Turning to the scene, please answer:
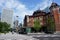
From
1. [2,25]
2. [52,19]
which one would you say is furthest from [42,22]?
[2,25]

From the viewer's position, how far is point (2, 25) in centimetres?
6100

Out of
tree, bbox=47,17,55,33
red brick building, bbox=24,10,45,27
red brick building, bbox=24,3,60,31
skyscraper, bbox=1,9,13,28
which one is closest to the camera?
tree, bbox=47,17,55,33

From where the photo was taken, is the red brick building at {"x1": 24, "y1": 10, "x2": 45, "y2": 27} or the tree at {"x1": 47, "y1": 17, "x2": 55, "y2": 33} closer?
the tree at {"x1": 47, "y1": 17, "x2": 55, "y2": 33}

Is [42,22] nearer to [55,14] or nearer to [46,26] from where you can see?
[46,26]

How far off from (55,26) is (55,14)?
20.3 feet

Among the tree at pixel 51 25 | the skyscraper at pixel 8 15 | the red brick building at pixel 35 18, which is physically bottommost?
the tree at pixel 51 25

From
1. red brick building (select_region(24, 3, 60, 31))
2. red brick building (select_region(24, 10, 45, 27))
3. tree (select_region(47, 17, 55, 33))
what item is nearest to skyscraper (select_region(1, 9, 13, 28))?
red brick building (select_region(24, 10, 45, 27))

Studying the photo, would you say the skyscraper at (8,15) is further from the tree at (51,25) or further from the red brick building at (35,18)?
the tree at (51,25)

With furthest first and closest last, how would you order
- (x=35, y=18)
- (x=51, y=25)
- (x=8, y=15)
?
(x=8, y=15) → (x=35, y=18) → (x=51, y=25)

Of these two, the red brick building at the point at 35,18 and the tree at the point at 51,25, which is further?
the red brick building at the point at 35,18

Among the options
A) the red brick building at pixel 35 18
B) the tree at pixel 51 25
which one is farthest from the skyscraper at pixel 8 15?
the tree at pixel 51 25

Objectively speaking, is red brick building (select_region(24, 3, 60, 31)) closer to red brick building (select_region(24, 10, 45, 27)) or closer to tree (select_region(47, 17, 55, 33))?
red brick building (select_region(24, 10, 45, 27))

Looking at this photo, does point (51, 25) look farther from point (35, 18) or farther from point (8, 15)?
point (8, 15)

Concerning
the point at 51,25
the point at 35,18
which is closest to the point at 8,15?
the point at 35,18
